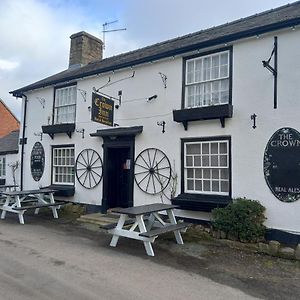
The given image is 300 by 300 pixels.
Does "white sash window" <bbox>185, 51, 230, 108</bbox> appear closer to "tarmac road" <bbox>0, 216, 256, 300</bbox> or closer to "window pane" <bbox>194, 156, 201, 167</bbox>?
"window pane" <bbox>194, 156, 201, 167</bbox>

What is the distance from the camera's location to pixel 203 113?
834 centimetres

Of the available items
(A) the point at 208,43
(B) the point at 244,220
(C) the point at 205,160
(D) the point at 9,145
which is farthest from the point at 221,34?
(D) the point at 9,145

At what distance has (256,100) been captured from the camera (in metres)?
7.79

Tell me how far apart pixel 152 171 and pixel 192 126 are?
186 centimetres

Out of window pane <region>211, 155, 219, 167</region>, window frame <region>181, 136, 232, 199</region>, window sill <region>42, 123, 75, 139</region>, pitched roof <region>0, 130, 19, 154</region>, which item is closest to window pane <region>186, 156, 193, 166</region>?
window frame <region>181, 136, 232, 199</region>

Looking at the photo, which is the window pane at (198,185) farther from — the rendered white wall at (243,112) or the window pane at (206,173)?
the rendered white wall at (243,112)

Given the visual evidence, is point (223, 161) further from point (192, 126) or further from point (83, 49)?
point (83, 49)

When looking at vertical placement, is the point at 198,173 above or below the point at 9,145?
below

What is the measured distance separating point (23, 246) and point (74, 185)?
15.5ft

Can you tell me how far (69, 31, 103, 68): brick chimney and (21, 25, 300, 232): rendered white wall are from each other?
5.35m

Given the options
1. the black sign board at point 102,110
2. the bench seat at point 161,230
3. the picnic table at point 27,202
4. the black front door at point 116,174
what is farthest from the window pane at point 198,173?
the picnic table at point 27,202

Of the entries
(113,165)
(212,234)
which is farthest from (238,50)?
(113,165)

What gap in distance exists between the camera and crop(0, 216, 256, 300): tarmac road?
462cm

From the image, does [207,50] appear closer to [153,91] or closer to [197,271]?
[153,91]
